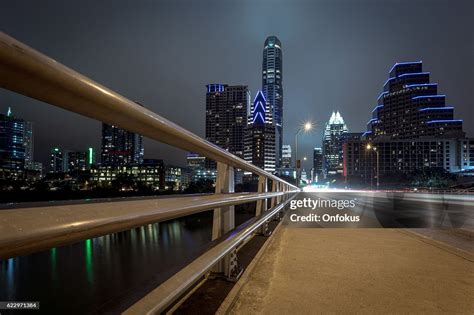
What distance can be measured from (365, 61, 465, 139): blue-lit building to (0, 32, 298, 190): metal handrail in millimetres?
185506

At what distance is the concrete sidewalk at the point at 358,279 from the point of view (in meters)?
2.81

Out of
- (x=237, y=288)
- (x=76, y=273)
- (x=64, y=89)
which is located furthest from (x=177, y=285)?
(x=76, y=273)

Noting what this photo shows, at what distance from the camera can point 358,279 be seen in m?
3.61

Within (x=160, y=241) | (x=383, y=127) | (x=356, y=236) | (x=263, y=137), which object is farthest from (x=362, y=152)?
(x=356, y=236)

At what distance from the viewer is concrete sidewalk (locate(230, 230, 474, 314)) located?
111 inches

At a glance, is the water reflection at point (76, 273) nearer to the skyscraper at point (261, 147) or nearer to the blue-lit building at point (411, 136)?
the skyscraper at point (261, 147)

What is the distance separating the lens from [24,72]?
0.77 m

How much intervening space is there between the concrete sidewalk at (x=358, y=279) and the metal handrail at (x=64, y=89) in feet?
6.21

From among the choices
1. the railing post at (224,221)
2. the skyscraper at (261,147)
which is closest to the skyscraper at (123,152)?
the railing post at (224,221)

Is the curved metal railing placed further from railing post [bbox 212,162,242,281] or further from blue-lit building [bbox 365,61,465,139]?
blue-lit building [bbox 365,61,465,139]

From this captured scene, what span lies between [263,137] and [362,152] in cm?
7413

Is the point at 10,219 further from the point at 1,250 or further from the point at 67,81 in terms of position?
the point at 67,81
